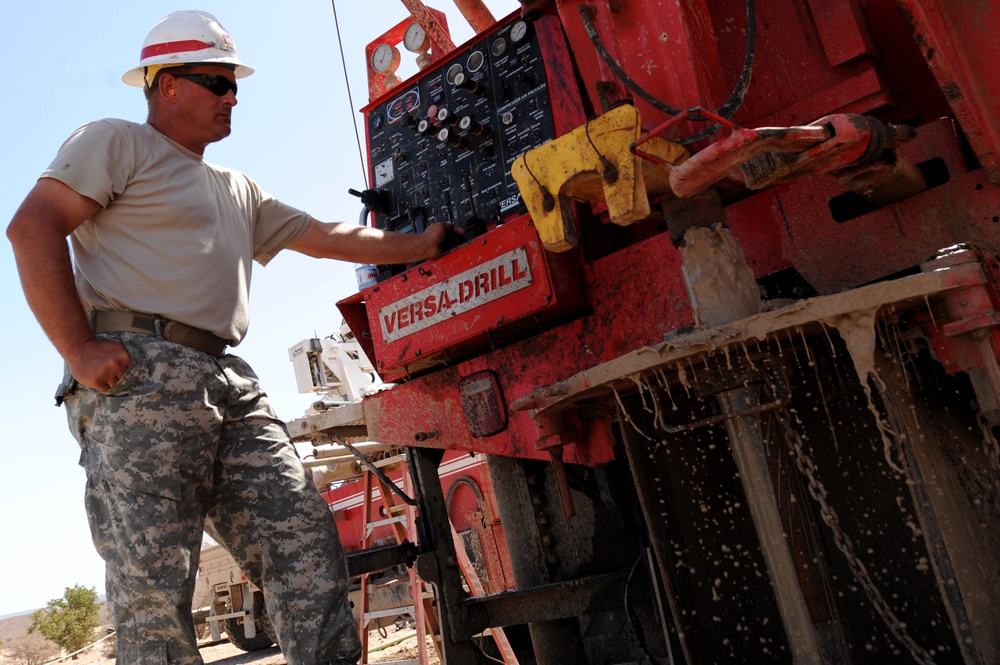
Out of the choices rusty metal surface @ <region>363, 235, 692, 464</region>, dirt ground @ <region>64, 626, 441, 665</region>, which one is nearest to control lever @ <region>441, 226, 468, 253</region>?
rusty metal surface @ <region>363, 235, 692, 464</region>

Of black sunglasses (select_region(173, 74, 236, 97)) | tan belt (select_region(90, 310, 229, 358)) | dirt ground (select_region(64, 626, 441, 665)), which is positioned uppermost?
black sunglasses (select_region(173, 74, 236, 97))

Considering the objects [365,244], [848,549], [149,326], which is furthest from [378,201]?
[848,549]

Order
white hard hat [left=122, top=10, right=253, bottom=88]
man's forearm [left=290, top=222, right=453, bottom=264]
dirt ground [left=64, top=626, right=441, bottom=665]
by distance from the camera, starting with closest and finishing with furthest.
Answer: white hard hat [left=122, top=10, right=253, bottom=88] → man's forearm [left=290, top=222, right=453, bottom=264] → dirt ground [left=64, top=626, right=441, bottom=665]

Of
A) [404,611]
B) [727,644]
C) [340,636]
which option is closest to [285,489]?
[340,636]

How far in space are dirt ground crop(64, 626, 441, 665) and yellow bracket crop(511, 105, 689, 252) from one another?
16.3 feet

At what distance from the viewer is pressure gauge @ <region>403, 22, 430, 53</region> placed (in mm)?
3227

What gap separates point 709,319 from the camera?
192 cm

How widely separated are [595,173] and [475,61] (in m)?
1.21

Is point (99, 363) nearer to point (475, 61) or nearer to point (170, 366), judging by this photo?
point (170, 366)

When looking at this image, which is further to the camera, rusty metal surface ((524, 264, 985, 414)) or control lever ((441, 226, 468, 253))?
control lever ((441, 226, 468, 253))

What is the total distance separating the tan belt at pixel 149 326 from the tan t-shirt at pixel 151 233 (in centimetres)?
2

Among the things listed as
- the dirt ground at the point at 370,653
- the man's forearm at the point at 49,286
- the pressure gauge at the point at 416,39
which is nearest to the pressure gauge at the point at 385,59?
the pressure gauge at the point at 416,39

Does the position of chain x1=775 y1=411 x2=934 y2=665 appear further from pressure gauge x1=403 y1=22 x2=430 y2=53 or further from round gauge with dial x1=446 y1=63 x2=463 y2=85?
pressure gauge x1=403 y1=22 x2=430 y2=53

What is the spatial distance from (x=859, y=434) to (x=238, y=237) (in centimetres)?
175
